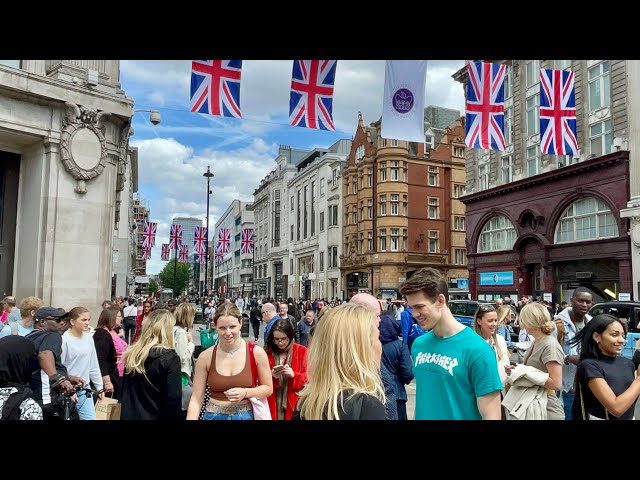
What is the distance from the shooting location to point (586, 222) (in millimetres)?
29141

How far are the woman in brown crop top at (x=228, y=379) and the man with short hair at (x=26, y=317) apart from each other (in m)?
A: 4.27

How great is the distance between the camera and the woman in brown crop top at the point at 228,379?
4277mm

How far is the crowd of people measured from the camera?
3.01 m

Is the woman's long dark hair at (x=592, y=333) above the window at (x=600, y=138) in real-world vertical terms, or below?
below

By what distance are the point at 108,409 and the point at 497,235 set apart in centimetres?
3452

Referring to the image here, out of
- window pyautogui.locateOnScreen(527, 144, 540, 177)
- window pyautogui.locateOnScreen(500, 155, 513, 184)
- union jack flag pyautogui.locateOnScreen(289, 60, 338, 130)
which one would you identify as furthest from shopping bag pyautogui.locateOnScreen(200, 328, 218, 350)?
window pyautogui.locateOnScreen(500, 155, 513, 184)

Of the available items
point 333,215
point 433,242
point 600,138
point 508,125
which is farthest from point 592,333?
point 333,215

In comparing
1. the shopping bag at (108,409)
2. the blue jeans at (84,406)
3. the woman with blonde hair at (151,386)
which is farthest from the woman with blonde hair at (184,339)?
the woman with blonde hair at (151,386)

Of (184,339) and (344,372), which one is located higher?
(344,372)

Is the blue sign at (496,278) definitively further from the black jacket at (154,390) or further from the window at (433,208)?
the black jacket at (154,390)

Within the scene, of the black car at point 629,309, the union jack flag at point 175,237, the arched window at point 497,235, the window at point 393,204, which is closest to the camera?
the black car at point 629,309

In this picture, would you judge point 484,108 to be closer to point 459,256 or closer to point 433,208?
point 433,208

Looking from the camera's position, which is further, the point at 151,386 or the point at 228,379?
the point at 151,386
